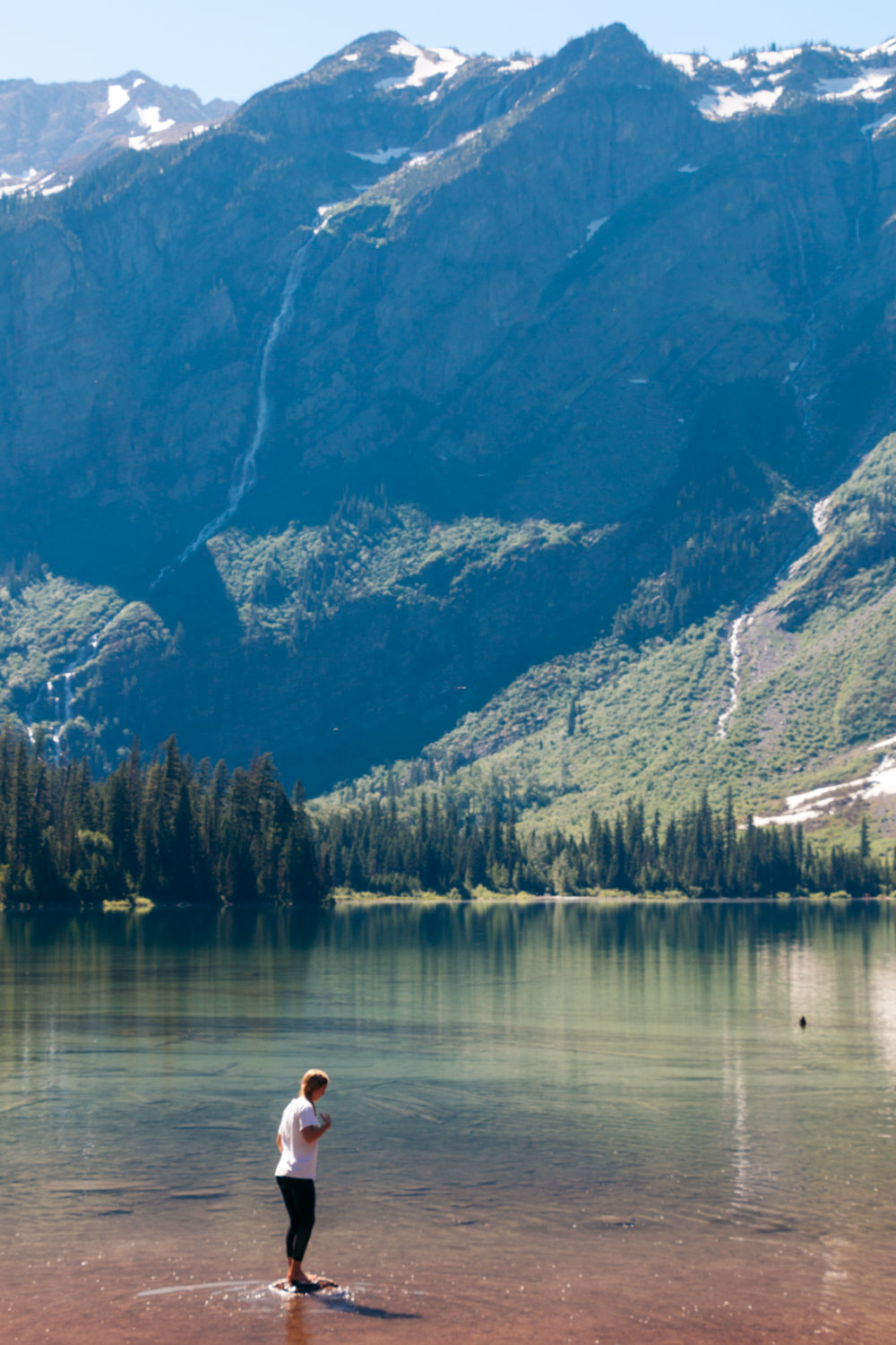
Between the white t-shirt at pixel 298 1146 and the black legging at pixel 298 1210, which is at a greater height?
the white t-shirt at pixel 298 1146

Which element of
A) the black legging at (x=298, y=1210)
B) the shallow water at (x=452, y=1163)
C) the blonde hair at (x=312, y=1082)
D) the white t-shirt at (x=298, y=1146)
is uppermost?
the blonde hair at (x=312, y=1082)

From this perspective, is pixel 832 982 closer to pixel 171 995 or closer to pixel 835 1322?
pixel 171 995

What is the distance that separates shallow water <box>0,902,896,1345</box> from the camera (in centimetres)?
2328

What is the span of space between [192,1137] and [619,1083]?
1654 centimetres

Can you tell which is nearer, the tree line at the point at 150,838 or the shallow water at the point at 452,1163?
the shallow water at the point at 452,1163

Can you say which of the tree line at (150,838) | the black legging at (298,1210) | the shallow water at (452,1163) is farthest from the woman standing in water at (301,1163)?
the tree line at (150,838)

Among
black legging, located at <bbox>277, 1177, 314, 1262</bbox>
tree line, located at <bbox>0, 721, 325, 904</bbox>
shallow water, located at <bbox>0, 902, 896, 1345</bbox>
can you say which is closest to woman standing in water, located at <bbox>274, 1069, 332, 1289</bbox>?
black legging, located at <bbox>277, 1177, 314, 1262</bbox>

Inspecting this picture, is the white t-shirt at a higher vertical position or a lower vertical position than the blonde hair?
lower

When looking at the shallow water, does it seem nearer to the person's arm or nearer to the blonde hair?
the person's arm

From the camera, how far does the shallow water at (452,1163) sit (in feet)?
76.4

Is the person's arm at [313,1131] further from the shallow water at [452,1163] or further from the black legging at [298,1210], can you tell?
the shallow water at [452,1163]

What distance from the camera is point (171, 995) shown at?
72.2 metres

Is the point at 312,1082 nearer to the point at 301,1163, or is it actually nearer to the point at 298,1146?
the point at 298,1146

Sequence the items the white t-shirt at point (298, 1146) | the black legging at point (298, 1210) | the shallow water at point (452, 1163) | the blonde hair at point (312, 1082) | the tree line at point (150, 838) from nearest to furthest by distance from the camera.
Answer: the shallow water at point (452, 1163) < the black legging at point (298, 1210) < the white t-shirt at point (298, 1146) < the blonde hair at point (312, 1082) < the tree line at point (150, 838)
